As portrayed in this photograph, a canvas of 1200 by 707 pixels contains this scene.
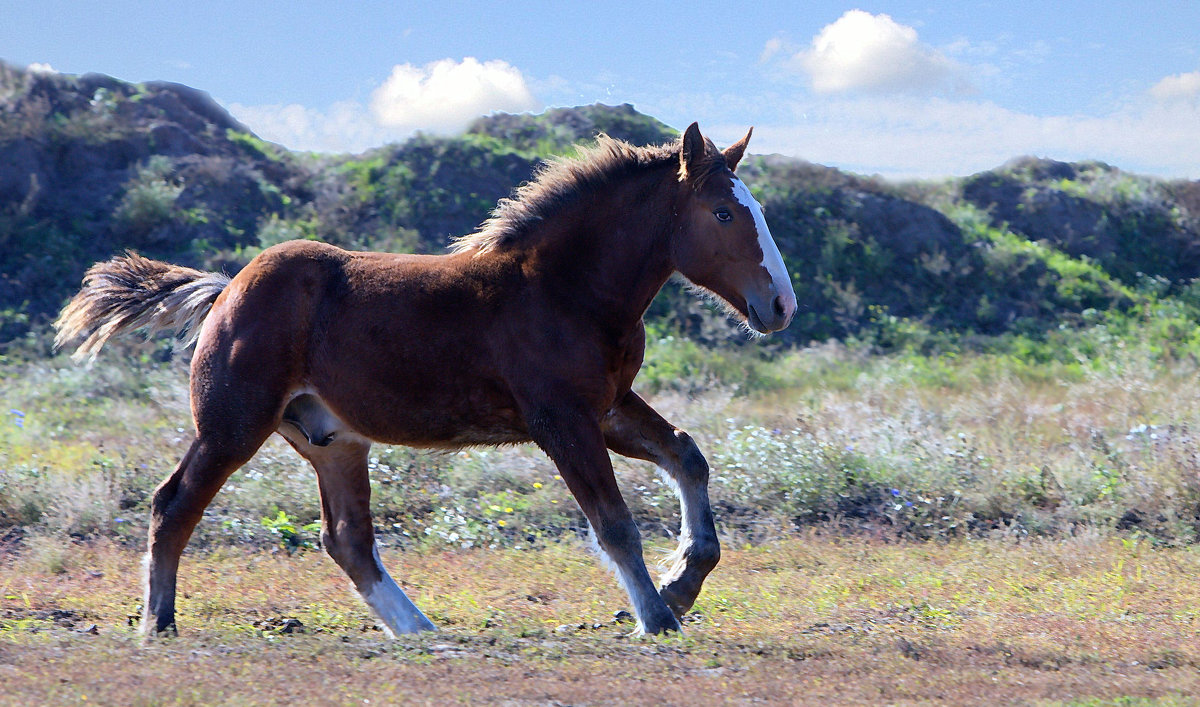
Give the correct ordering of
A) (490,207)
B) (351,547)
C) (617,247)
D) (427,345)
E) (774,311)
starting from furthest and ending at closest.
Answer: (490,207) < (351,547) < (617,247) < (427,345) < (774,311)

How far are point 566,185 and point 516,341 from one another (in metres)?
1.00

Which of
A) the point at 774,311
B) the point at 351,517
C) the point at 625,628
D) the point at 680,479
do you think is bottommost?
the point at 625,628

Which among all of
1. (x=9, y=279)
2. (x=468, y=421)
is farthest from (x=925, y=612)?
(x=9, y=279)

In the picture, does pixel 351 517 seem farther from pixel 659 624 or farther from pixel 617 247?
pixel 617 247

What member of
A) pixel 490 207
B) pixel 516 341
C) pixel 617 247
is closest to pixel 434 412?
pixel 516 341

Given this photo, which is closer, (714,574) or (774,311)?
(774,311)

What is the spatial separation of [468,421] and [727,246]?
1580 millimetres

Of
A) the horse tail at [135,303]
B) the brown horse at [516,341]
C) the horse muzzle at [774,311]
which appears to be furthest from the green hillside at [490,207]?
the horse muzzle at [774,311]

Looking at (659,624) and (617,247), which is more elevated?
(617,247)

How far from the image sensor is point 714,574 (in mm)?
7520

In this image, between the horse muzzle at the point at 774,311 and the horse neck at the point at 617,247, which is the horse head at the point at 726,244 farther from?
the horse neck at the point at 617,247

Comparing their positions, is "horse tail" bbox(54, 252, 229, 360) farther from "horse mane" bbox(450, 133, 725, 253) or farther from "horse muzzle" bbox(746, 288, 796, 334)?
"horse muzzle" bbox(746, 288, 796, 334)

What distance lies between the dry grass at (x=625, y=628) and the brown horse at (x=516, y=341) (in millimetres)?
512

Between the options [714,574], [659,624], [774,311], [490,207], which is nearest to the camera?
[659,624]
